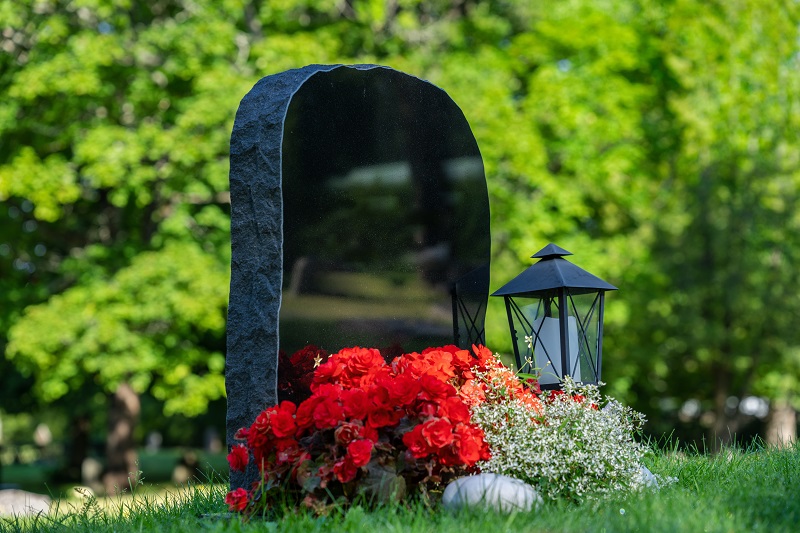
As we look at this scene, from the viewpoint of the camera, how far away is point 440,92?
5.83m

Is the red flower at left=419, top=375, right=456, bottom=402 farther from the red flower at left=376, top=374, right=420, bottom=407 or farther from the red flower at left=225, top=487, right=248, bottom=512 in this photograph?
the red flower at left=225, top=487, right=248, bottom=512

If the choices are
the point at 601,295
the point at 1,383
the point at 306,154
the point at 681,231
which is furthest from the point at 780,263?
the point at 1,383

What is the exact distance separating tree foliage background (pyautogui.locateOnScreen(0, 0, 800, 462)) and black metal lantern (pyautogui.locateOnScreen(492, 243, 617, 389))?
6.64 m

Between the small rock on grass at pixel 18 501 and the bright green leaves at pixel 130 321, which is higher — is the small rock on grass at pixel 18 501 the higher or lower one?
the lower one

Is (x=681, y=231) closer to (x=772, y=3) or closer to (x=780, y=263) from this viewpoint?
(x=780, y=263)

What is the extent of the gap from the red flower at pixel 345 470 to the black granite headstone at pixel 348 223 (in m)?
0.68

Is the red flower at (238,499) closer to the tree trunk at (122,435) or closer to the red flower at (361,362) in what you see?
the red flower at (361,362)

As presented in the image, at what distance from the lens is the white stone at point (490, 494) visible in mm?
3869

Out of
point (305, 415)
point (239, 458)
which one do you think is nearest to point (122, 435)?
point (239, 458)

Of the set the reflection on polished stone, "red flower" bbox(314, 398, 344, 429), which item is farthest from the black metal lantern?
"red flower" bbox(314, 398, 344, 429)

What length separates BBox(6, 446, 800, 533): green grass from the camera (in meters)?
3.55

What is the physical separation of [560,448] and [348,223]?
170cm

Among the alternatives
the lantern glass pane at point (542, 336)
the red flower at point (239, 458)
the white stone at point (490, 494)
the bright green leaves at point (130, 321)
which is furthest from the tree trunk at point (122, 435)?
the white stone at point (490, 494)

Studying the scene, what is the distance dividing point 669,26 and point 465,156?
38.0ft
